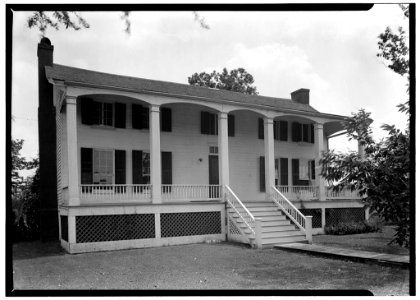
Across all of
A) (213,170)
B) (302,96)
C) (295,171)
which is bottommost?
(295,171)

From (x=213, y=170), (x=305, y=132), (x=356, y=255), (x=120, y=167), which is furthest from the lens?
(x=305, y=132)

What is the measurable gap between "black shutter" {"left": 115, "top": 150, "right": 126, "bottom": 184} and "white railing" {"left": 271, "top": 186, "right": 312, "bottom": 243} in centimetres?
607

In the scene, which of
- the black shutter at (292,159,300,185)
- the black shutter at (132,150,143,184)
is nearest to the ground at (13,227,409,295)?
the black shutter at (132,150,143,184)

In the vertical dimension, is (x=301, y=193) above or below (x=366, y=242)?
above

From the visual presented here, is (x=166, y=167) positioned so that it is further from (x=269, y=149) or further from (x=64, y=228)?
(x=64, y=228)

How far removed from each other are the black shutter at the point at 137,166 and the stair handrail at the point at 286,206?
5.41 meters

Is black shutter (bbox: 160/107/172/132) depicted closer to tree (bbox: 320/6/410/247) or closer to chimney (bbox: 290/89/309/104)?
tree (bbox: 320/6/410/247)

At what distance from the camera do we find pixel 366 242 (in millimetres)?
14336

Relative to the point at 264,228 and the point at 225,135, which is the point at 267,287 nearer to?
the point at 264,228

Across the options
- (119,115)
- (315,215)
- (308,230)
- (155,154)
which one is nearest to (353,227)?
(315,215)

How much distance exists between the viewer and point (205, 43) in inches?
460

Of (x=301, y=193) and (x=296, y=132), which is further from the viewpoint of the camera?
(x=296, y=132)

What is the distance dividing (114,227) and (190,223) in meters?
2.82

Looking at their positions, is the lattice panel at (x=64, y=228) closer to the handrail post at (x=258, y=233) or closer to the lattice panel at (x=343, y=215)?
the handrail post at (x=258, y=233)
